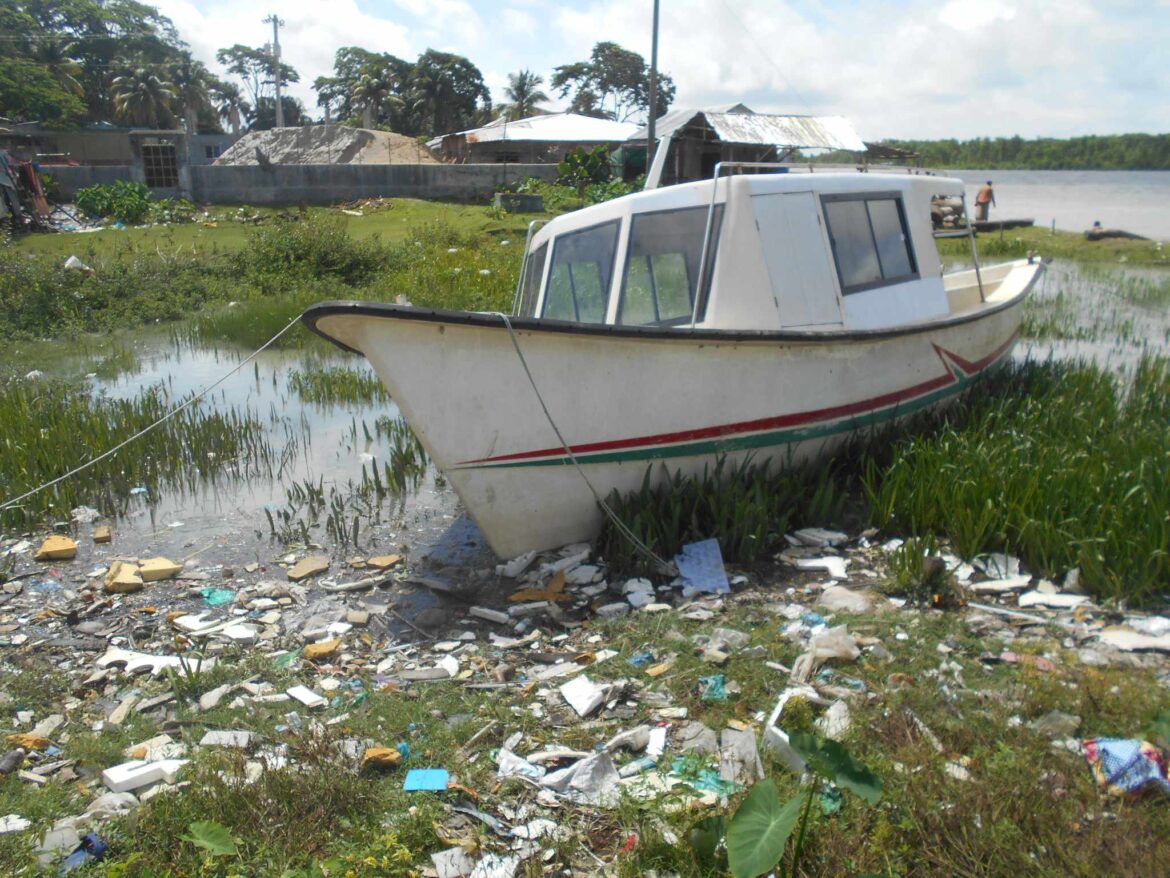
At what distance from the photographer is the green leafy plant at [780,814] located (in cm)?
235

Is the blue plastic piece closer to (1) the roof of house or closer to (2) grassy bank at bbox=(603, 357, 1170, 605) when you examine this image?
(2) grassy bank at bbox=(603, 357, 1170, 605)

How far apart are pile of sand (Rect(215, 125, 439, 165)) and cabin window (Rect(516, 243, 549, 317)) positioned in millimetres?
27908

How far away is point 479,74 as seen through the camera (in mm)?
57375

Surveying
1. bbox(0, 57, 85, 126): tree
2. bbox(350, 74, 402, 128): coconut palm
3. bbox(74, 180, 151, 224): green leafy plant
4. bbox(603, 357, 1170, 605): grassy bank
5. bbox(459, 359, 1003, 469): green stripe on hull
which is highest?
bbox(350, 74, 402, 128): coconut palm

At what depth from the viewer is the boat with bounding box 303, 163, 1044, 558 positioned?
5.16 metres

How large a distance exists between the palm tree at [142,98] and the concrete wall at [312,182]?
30.6 m

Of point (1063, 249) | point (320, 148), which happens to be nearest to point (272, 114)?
point (320, 148)

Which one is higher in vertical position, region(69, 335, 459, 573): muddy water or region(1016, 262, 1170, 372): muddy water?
region(1016, 262, 1170, 372): muddy water

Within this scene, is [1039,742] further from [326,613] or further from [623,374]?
[326,613]

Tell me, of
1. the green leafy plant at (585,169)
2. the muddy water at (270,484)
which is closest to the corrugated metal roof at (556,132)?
the green leafy plant at (585,169)

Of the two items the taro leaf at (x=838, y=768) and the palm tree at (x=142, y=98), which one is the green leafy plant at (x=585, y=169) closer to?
the taro leaf at (x=838, y=768)

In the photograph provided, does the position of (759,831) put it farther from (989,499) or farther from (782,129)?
(782,129)

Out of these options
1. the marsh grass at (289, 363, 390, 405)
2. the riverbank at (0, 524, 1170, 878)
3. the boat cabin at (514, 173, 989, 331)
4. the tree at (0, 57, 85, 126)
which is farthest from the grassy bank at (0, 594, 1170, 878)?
the tree at (0, 57, 85, 126)

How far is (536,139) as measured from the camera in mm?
33438
